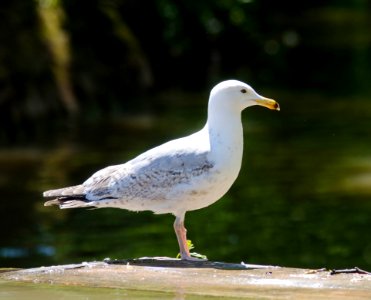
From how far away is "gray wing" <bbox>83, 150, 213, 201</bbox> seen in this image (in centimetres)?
853

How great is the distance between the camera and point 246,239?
48.1 ft

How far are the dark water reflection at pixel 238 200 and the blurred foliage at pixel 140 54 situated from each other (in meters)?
1.05

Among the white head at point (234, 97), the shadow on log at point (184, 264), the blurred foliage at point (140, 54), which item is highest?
the blurred foliage at point (140, 54)

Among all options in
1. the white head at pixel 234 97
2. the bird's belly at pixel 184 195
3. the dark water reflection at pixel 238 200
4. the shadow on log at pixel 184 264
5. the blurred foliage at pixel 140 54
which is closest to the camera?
the shadow on log at pixel 184 264

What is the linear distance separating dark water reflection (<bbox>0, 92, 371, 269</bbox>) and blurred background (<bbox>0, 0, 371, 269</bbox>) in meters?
0.03

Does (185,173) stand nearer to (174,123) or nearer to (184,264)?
(184,264)

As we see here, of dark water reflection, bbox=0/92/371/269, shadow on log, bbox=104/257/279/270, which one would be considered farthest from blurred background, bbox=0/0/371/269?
shadow on log, bbox=104/257/279/270

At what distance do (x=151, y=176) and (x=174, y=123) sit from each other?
42.7ft

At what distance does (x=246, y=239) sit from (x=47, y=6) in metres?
10.0

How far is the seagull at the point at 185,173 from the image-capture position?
8.51 m

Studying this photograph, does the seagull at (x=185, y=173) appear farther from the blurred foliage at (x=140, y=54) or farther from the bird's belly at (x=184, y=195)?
the blurred foliage at (x=140, y=54)

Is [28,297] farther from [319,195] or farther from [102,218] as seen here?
[319,195]

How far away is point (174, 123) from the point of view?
71.0 feet

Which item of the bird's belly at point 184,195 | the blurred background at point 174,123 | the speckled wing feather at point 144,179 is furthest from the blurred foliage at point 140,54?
the bird's belly at point 184,195
